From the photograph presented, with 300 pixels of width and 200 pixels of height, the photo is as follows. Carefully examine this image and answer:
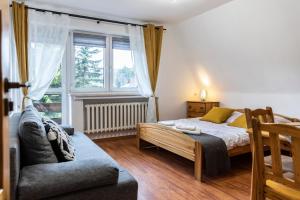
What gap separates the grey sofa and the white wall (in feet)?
9.16

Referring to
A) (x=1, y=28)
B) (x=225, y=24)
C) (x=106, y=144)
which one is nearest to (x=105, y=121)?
(x=106, y=144)

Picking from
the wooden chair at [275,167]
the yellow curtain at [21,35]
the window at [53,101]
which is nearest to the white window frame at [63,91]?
the window at [53,101]

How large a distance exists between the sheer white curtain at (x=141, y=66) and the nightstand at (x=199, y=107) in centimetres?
95

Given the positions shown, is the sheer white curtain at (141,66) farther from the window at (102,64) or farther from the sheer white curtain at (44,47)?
the sheer white curtain at (44,47)

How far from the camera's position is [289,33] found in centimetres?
299

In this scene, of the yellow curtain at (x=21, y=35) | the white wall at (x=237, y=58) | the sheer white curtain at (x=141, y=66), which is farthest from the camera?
the sheer white curtain at (x=141, y=66)

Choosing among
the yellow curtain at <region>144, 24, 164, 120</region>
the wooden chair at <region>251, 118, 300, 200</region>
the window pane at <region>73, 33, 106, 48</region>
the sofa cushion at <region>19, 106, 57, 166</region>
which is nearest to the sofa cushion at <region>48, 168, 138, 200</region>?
the sofa cushion at <region>19, 106, 57, 166</region>

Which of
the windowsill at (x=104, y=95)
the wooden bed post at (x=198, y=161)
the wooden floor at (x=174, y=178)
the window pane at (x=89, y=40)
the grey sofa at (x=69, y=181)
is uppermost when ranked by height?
the window pane at (x=89, y=40)

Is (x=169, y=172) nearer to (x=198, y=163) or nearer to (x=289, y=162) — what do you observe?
(x=198, y=163)

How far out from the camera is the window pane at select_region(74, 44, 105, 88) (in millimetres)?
4016

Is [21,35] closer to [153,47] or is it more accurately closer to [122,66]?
[122,66]

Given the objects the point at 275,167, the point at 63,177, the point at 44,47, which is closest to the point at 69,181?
the point at 63,177

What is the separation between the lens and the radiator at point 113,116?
4020mm

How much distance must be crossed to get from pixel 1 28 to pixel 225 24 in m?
3.50
